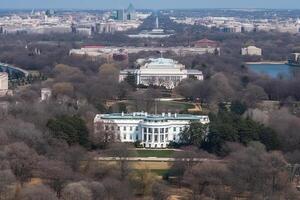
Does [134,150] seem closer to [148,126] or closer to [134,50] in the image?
[148,126]

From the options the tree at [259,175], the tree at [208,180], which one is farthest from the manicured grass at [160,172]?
the tree at [259,175]

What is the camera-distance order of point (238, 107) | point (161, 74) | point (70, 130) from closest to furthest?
point (70, 130) → point (238, 107) → point (161, 74)

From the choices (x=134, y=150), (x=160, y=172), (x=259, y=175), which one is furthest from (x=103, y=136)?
(x=259, y=175)

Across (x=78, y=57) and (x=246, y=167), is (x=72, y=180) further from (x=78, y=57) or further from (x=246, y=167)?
(x=78, y=57)

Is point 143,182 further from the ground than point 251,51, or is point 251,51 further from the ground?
point 143,182

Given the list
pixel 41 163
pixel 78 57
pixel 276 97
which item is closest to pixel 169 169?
pixel 41 163

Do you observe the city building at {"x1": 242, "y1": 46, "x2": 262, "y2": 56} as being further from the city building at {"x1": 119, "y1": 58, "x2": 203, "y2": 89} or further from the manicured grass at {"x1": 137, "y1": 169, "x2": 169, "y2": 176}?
the manicured grass at {"x1": 137, "y1": 169, "x2": 169, "y2": 176}
